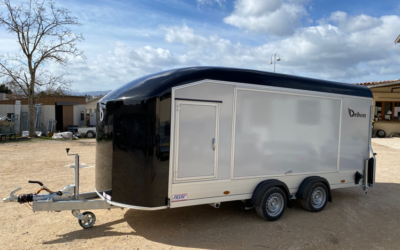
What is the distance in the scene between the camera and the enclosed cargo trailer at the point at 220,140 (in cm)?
424

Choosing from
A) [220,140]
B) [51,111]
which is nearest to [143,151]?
[220,140]

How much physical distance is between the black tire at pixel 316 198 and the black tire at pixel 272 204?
2.04ft

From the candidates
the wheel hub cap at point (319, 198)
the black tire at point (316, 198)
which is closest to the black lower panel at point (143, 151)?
the black tire at point (316, 198)

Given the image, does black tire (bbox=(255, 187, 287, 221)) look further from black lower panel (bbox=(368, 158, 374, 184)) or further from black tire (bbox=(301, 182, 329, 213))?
black lower panel (bbox=(368, 158, 374, 184))

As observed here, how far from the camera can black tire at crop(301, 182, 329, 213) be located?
560cm

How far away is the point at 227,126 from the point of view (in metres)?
4.70

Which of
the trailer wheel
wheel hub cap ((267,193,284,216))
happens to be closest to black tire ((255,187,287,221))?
wheel hub cap ((267,193,284,216))

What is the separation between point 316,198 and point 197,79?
3643 millimetres

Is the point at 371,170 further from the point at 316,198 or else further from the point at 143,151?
the point at 143,151

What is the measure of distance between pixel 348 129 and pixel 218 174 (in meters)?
3.43

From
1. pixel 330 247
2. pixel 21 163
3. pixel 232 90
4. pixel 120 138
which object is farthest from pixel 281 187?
pixel 21 163

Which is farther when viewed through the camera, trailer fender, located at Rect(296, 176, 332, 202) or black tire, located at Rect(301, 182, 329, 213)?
black tire, located at Rect(301, 182, 329, 213)

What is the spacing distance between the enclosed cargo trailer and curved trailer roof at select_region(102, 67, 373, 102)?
2cm

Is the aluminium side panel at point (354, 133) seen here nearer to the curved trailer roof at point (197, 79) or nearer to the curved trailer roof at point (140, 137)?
the curved trailer roof at point (197, 79)
